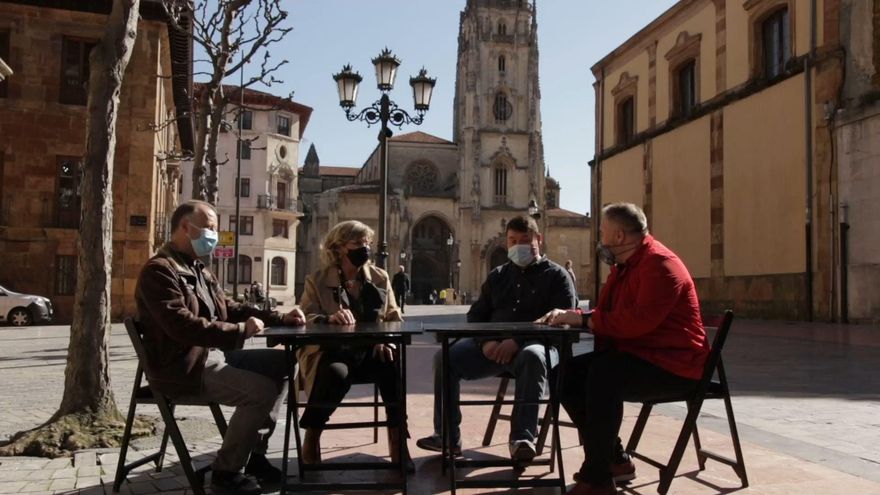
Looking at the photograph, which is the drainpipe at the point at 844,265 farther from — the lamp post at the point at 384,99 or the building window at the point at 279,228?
the building window at the point at 279,228

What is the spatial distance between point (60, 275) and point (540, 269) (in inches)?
786

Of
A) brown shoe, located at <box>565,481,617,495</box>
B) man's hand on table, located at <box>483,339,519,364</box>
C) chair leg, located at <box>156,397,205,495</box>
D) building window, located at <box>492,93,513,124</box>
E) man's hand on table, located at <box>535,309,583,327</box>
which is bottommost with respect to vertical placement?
brown shoe, located at <box>565,481,617,495</box>

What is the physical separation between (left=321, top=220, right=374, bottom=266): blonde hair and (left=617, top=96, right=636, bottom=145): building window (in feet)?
83.4

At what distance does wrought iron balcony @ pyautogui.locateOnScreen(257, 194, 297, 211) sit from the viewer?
199 feet

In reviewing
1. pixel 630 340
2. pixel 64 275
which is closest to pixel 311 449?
pixel 630 340

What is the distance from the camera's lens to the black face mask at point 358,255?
17.1 feet

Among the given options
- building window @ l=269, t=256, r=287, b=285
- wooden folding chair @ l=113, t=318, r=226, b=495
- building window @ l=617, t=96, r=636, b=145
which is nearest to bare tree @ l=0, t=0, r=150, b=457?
wooden folding chair @ l=113, t=318, r=226, b=495

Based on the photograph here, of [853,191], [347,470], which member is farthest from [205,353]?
[853,191]

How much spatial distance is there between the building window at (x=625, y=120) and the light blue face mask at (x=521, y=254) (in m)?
25.1

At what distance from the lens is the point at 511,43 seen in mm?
74938

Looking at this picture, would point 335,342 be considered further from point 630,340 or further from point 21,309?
point 21,309

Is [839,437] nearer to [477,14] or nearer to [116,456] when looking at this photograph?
[116,456]

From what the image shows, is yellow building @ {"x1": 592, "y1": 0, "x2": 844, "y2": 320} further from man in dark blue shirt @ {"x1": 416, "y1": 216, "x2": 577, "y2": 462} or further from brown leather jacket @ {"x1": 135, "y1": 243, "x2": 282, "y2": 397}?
brown leather jacket @ {"x1": 135, "y1": 243, "x2": 282, "y2": 397}

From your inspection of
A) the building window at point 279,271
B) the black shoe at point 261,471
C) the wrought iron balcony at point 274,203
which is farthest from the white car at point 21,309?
the building window at point 279,271
